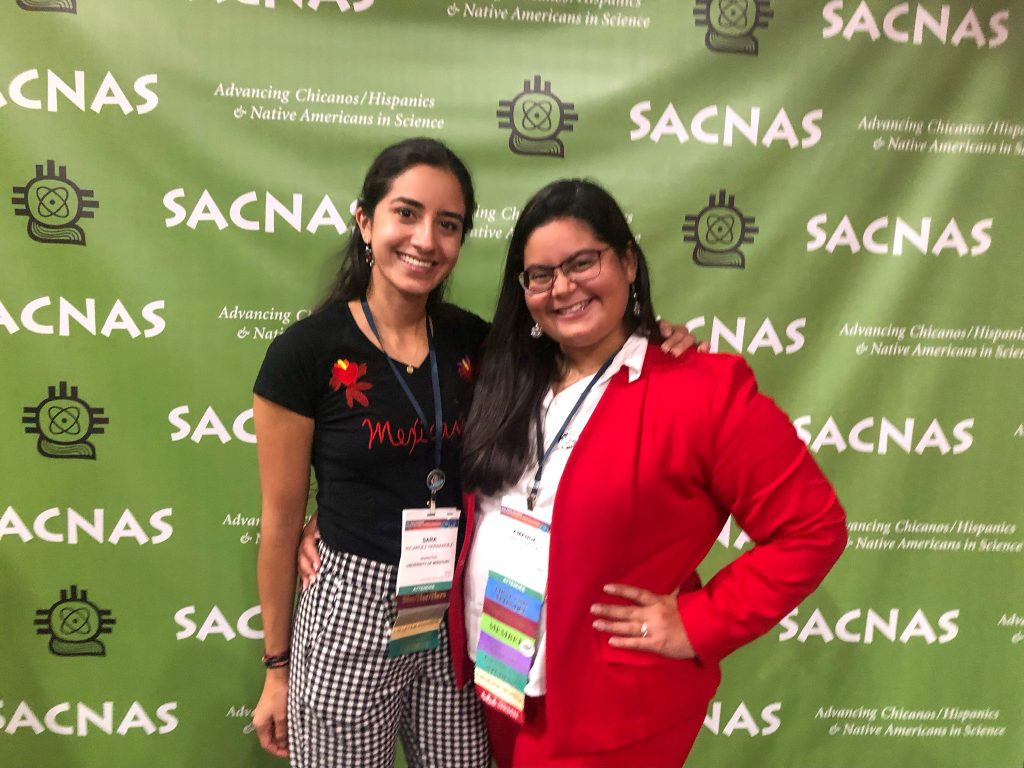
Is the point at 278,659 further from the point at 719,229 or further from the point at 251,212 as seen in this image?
the point at 719,229

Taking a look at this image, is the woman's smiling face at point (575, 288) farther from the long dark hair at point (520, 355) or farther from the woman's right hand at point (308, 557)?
the woman's right hand at point (308, 557)

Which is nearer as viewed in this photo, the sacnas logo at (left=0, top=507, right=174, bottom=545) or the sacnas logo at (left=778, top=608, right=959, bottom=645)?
the sacnas logo at (left=0, top=507, right=174, bottom=545)

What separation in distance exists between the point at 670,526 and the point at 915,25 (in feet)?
5.45

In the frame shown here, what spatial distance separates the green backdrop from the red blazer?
87cm

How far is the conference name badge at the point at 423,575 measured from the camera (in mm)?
1152

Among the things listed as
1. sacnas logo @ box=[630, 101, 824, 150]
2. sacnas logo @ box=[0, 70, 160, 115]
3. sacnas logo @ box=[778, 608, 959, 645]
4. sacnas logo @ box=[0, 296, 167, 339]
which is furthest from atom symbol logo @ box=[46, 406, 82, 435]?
sacnas logo @ box=[778, 608, 959, 645]

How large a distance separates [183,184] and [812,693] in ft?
7.94

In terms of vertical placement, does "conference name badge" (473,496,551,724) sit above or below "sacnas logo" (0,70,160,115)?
below

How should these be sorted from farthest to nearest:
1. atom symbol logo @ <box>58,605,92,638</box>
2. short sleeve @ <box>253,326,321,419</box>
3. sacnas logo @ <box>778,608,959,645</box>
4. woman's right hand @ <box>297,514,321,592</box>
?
sacnas logo @ <box>778,608,959,645</box>, atom symbol logo @ <box>58,605,92,638</box>, woman's right hand @ <box>297,514,321,592</box>, short sleeve @ <box>253,326,321,419</box>

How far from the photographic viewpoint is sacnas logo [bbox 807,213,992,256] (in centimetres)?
181

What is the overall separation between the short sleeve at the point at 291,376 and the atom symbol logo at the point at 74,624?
1233 mm

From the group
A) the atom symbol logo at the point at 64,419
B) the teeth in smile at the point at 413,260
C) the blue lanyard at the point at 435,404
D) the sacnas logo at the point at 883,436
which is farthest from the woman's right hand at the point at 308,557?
the sacnas logo at the point at 883,436

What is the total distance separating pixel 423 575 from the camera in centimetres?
117

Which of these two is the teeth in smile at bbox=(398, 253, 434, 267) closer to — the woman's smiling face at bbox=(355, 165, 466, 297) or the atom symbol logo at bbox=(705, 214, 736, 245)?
the woman's smiling face at bbox=(355, 165, 466, 297)
